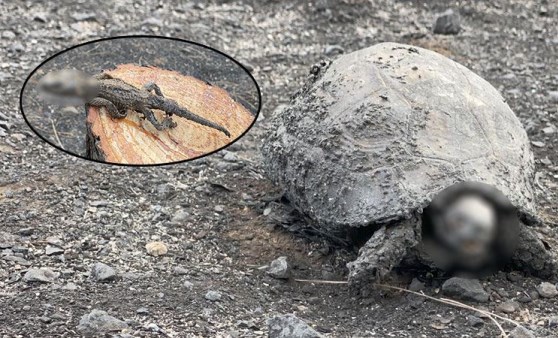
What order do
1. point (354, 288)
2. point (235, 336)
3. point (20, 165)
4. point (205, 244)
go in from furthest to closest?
1. point (20, 165)
2. point (205, 244)
3. point (354, 288)
4. point (235, 336)

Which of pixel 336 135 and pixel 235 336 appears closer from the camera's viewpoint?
pixel 235 336

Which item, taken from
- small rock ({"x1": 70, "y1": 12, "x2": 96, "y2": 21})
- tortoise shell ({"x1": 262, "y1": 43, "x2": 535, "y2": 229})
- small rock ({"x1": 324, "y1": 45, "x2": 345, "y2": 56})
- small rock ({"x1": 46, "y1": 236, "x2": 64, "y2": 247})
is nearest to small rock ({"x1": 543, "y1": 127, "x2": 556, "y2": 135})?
tortoise shell ({"x1": 262, "y1": 43, "x2": 535, "y2": 229})

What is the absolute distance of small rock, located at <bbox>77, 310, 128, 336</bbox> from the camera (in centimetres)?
407

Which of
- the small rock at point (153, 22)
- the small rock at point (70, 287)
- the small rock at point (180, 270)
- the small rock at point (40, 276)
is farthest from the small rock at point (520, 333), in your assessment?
the small rock at point (153, 22)

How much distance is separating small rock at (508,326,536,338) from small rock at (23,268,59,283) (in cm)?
209

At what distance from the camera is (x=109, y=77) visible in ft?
19.6

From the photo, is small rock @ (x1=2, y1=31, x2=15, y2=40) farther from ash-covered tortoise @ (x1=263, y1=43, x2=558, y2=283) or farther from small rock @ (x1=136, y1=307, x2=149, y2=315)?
small rock @ (x1=136, y1=307, x2=149, y2=315)

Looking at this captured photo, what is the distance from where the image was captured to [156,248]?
4828 millimetres

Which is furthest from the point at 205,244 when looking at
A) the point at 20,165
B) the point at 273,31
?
the point at 273,31

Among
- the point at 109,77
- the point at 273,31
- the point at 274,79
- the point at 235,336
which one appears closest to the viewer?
the point at 235,336

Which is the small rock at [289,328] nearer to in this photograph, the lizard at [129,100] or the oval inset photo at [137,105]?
the oval inset photo at [137,105]

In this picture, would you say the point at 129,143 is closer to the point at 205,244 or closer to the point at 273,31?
the point at 205,244

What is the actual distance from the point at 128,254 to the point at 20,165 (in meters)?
1.11

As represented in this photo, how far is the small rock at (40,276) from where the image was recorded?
14.6 feet
